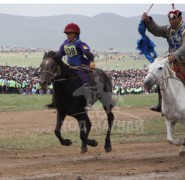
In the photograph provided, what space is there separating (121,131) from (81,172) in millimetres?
7650

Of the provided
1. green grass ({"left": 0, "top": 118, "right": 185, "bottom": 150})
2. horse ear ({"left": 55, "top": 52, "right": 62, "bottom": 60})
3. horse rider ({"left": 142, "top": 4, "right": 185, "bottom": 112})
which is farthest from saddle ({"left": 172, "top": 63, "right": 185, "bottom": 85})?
green grass ({"left": 0, "top": 118, "right": 185, "bottom": 150})

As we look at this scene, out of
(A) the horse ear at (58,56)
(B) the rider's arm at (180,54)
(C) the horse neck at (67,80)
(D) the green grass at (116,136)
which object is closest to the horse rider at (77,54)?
(C) the horse neck at (67,80)

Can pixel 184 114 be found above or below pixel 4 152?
above

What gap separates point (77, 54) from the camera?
12.4 m

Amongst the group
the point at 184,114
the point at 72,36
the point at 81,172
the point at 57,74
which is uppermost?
the point at 72,36

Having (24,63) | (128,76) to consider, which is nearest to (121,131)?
(128,76)

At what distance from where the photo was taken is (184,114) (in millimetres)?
11234

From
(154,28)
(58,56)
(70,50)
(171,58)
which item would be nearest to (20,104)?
(70,50)

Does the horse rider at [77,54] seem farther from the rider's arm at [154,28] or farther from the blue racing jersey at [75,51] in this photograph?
the rider's arm at [154,28]

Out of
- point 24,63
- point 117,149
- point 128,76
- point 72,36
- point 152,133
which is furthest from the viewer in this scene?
point 24,63

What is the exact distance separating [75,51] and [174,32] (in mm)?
2054

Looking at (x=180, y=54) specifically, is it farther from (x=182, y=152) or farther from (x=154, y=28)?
(x=182, y=152)

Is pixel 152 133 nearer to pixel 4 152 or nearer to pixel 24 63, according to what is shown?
pixel 4 152

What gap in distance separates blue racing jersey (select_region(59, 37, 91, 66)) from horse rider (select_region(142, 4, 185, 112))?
1.50 m
